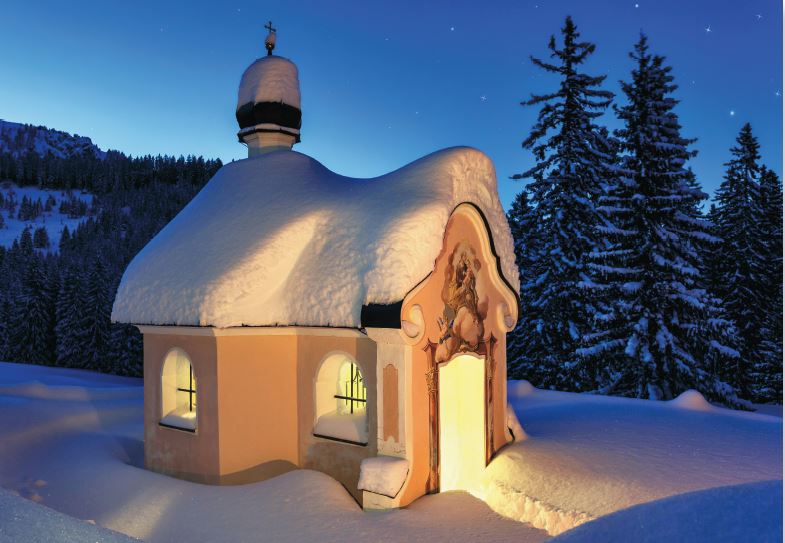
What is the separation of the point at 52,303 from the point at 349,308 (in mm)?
42418

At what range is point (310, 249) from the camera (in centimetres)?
1012

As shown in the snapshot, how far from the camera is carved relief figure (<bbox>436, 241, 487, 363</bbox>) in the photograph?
932 centimetres

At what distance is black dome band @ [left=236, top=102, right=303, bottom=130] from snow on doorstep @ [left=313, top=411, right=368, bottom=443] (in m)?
7.59

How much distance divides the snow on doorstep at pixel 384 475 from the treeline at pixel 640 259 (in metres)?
9.01

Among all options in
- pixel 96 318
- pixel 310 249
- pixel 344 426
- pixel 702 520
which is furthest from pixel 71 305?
pixel 702 520

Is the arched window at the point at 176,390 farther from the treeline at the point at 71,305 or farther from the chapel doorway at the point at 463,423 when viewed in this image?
the treeline at the point at 71,305

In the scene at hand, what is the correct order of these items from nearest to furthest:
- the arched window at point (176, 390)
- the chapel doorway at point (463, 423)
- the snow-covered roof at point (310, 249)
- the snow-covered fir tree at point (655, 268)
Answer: the snow-covered roof at point (310, 249), the chapel doorway at point (463, 423), the arched window at point (176, 390), the snow-covered fir tree at point (655, 268)

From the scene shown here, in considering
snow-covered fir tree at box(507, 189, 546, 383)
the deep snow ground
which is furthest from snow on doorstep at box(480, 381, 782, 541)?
snow-covered fir tree at box(507, 189, 546, 383)

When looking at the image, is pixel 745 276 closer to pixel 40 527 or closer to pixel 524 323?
pixel 524 323

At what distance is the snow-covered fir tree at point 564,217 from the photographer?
2017 cm

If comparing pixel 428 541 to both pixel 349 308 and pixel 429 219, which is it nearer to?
pixel 349 308

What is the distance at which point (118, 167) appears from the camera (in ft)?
450

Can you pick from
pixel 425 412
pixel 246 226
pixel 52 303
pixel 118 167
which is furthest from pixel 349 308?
pixel 118 167

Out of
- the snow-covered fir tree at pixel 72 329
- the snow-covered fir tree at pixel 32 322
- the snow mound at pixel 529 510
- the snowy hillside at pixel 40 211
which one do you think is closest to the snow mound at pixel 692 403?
the snow mound at pixel 529 510
